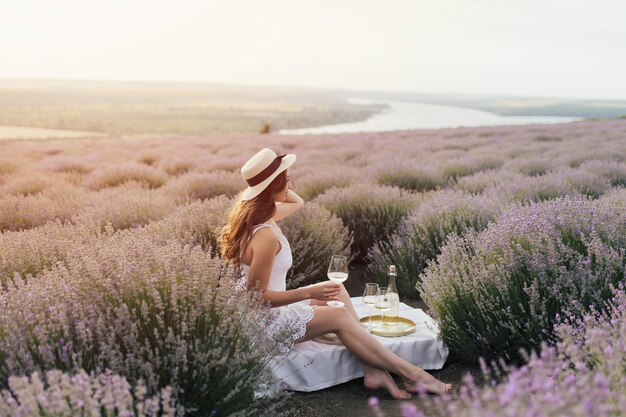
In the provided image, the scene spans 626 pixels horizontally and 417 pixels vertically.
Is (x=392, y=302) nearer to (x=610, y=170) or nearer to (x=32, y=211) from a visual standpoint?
(x=32, y=211)

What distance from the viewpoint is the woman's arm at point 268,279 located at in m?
3.79

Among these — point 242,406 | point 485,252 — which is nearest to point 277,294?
point 242,406

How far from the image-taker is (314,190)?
8727 millimetres

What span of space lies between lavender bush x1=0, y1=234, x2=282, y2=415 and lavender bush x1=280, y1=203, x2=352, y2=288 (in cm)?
233

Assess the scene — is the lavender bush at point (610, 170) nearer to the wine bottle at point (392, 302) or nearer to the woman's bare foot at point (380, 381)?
the wine bottle at point (392, 302)

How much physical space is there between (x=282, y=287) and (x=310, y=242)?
165cm

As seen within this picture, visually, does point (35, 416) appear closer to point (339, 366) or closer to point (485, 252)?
point (339, 366)

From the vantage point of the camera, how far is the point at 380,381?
3.88 meters

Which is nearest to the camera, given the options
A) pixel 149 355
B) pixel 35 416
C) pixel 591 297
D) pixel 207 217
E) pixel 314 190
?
pixel 35 416

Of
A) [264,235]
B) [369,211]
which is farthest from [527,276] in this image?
[369,211]

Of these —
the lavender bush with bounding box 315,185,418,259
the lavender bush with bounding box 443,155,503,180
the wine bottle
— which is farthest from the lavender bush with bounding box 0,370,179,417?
the lavender bush with bounding box 443,155,503,180

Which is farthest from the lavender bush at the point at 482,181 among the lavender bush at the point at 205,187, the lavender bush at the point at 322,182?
the lavender bush at the point at 205,187

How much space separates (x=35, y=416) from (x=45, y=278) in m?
1.21

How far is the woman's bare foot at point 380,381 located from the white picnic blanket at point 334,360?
178 mm
